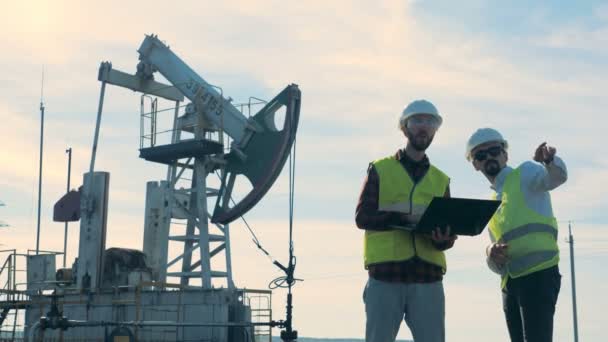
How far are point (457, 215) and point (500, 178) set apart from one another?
119 centimetres

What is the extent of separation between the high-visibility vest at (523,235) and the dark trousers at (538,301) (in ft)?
0.18

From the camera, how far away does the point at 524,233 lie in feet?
22.7

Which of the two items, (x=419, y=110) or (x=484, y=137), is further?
(x=484, y=137)

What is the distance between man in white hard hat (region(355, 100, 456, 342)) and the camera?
6367 mm

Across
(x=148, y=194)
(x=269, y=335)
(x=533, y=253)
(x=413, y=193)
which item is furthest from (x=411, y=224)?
(x=148, y=194)

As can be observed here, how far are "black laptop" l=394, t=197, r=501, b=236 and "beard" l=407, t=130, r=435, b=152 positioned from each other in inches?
23.3

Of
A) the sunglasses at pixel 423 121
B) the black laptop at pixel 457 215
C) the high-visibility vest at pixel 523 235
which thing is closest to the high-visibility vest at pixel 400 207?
the black laptop at pixel 457 215

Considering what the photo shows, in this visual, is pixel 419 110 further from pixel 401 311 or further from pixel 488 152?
pixel 401 311

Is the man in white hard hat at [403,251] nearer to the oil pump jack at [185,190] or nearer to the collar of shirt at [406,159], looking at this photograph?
the collar of shirt at [406,159]

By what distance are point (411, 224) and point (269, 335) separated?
19782mm

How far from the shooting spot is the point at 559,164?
6684 millimetres

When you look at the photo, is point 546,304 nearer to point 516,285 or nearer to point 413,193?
point 516,285

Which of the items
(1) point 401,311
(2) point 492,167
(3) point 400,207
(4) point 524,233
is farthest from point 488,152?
(1) point 401,311

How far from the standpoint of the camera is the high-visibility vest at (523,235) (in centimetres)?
684
